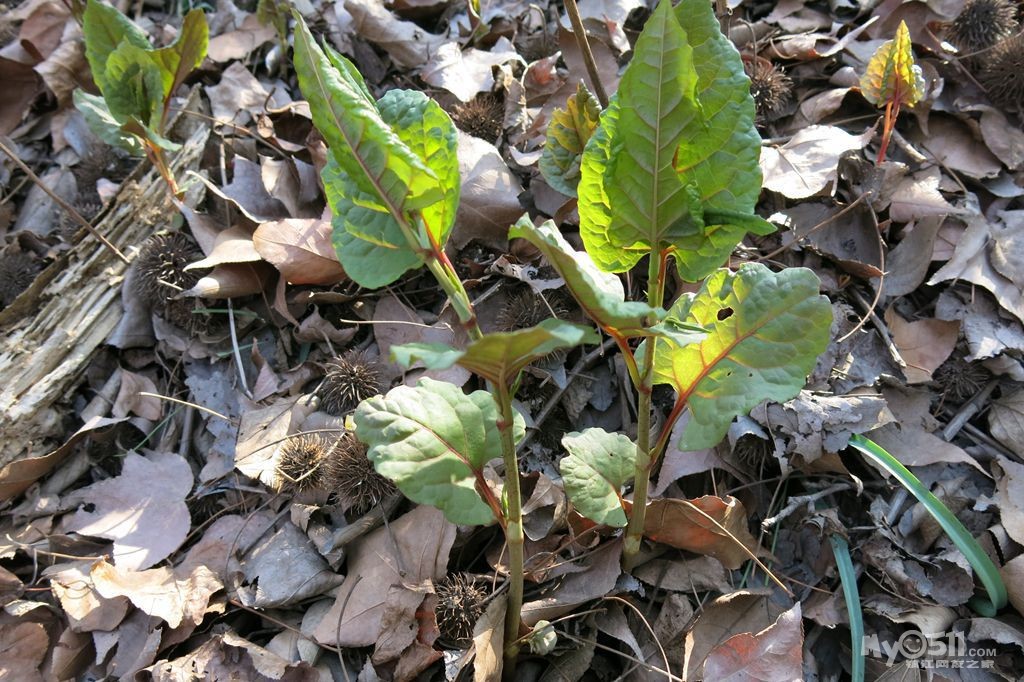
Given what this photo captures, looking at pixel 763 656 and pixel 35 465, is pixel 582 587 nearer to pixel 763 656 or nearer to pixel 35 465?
pixel 763 656

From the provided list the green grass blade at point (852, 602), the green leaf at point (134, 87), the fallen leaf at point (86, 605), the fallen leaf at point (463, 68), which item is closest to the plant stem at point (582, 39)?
the fallen leaf at point (463, 68)

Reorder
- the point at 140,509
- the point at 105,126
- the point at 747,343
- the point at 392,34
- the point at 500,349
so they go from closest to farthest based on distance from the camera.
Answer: the point at 500,349, the point at 747,343, the point at 140,509, the point at 105,126, the point at 392,34

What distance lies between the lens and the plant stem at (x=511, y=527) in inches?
55.9

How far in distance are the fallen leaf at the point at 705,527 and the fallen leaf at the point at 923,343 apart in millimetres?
821

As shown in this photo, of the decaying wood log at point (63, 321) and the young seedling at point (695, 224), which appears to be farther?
the decaying wood log at point (63, 321)

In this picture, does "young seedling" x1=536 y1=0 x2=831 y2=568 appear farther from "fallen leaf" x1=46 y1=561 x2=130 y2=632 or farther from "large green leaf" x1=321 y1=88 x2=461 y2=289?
"fallen leaf" x1=46 y1=561 x2=130 y2=632

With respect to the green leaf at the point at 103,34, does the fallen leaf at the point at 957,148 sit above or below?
below

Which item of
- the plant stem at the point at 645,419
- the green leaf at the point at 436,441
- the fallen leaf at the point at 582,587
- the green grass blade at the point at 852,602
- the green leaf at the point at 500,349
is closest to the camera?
the green leaf at the point at 500,349

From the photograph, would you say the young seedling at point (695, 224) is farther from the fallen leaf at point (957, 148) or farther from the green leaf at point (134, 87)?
the green leaf at point (134, 87)

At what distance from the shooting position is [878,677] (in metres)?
1.88

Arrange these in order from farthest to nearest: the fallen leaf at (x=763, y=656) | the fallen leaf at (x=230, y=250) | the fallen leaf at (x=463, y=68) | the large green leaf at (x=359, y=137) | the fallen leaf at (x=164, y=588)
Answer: the fallen leaf at (x=463, y=68) → the fallen leaf at (x=230, y=250) → the fallen leaf at (x=164, y=588) → the fallen leaf at (x=763, y=656) → the large green leaf at (x=359, y=137)

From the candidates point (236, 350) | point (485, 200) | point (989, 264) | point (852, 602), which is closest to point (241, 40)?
point (236, 350)

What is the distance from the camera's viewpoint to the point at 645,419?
62.5 inches

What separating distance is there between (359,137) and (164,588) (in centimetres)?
171
